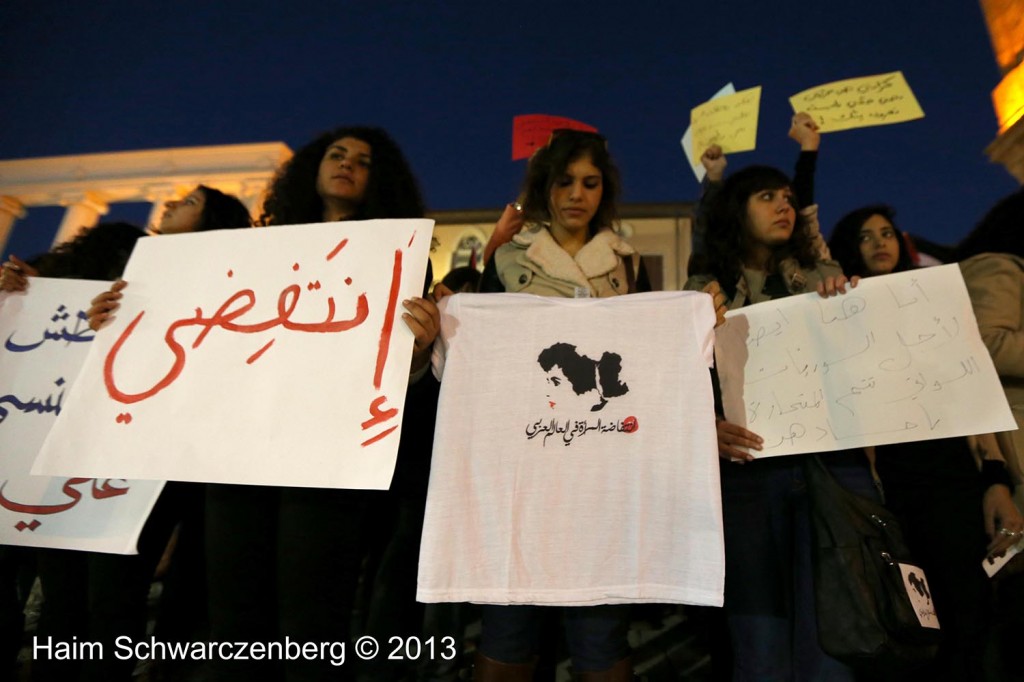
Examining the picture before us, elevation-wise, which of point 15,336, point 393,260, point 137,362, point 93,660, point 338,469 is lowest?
point 93,660

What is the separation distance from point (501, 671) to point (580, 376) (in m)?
0.91

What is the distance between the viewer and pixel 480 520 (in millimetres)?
1593

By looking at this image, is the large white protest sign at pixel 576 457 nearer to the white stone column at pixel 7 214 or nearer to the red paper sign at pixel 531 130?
the red paper sign at pixel 531 130

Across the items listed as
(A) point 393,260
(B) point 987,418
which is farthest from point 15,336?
(B) point 987,418

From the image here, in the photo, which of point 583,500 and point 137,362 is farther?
point 137,362

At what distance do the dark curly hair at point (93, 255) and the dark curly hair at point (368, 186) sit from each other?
0.89 metres

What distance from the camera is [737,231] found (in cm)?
242

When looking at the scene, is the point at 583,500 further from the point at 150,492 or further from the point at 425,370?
the point at 150,492

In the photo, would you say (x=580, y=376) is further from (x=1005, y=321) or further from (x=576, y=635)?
(x=1005, y=321)

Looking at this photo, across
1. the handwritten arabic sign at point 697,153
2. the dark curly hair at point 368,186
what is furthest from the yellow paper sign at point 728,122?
the dark curly hair at point 368,186

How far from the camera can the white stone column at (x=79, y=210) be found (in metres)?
14.5

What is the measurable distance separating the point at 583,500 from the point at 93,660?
1.79m

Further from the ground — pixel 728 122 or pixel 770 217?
pixel 728 122

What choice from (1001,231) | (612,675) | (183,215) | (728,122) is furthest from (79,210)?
(1001,231)
